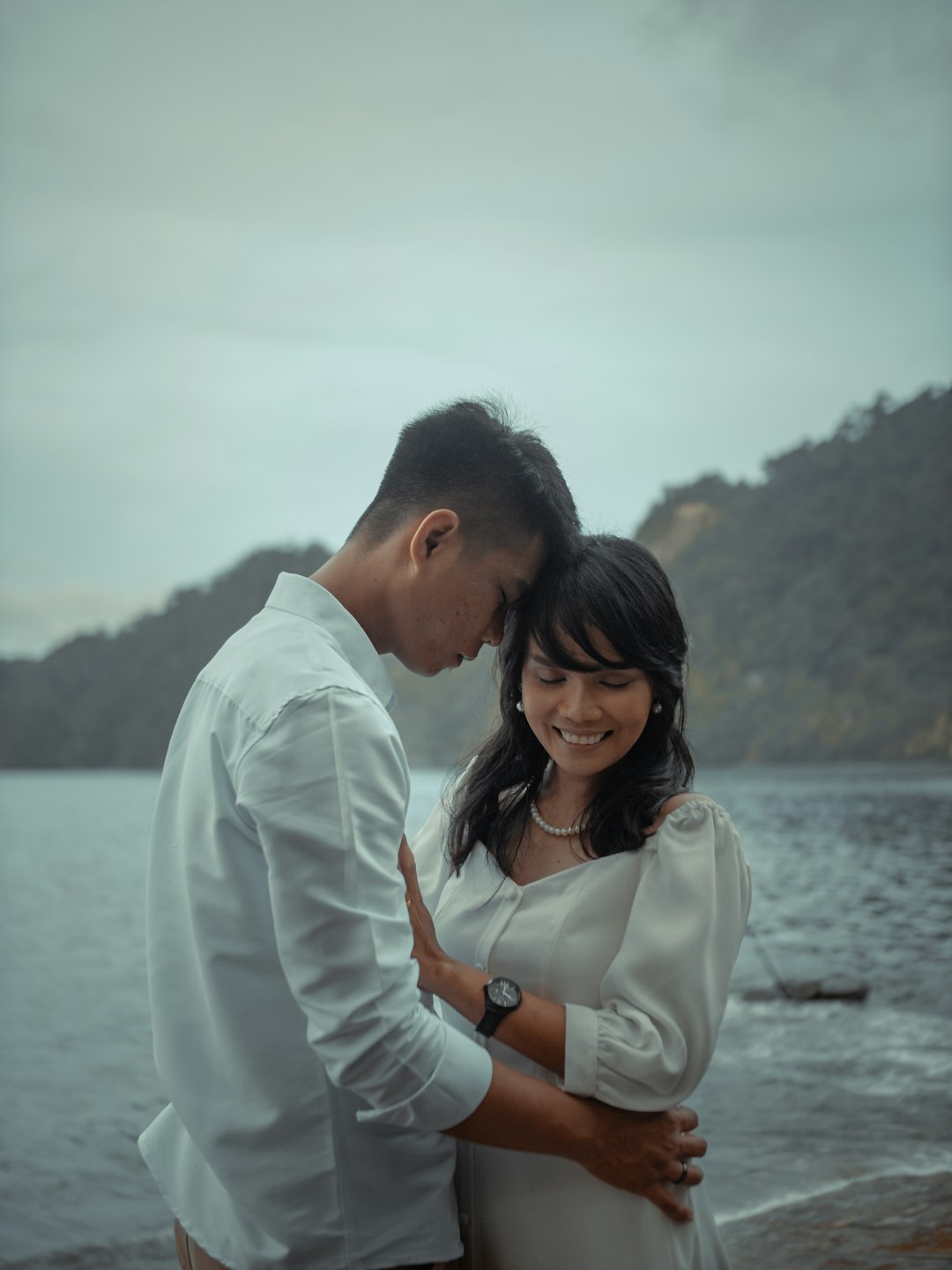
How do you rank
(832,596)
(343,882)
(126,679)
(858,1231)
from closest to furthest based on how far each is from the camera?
(343,882) → (858,1231) → (832,596) → (126,679)

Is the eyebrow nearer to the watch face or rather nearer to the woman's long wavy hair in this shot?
the woman's long wavy hair

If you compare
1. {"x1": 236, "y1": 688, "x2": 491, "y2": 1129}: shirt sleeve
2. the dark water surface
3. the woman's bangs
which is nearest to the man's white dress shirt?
{"x1": 236, "y1": 688, "x2": 491, "y2": 1129}: shirt sleeve

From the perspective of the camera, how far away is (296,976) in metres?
1.34

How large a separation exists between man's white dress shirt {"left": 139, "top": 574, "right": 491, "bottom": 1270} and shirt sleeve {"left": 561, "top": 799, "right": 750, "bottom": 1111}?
0.81 ft

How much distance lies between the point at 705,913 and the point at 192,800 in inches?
30.3

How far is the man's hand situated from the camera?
168 cm

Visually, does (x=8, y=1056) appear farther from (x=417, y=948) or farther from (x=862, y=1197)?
(x=417, y=948)

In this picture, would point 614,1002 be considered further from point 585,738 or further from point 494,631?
point 494,631

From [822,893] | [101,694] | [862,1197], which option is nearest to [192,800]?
[862,1197]

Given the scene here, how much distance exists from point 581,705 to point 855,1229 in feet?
12.0

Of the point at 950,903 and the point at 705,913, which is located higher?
the point at 705,913

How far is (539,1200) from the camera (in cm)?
180

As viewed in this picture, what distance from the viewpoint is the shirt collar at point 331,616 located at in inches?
62.5

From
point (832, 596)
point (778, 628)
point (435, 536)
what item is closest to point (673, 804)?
point (435, 536)
